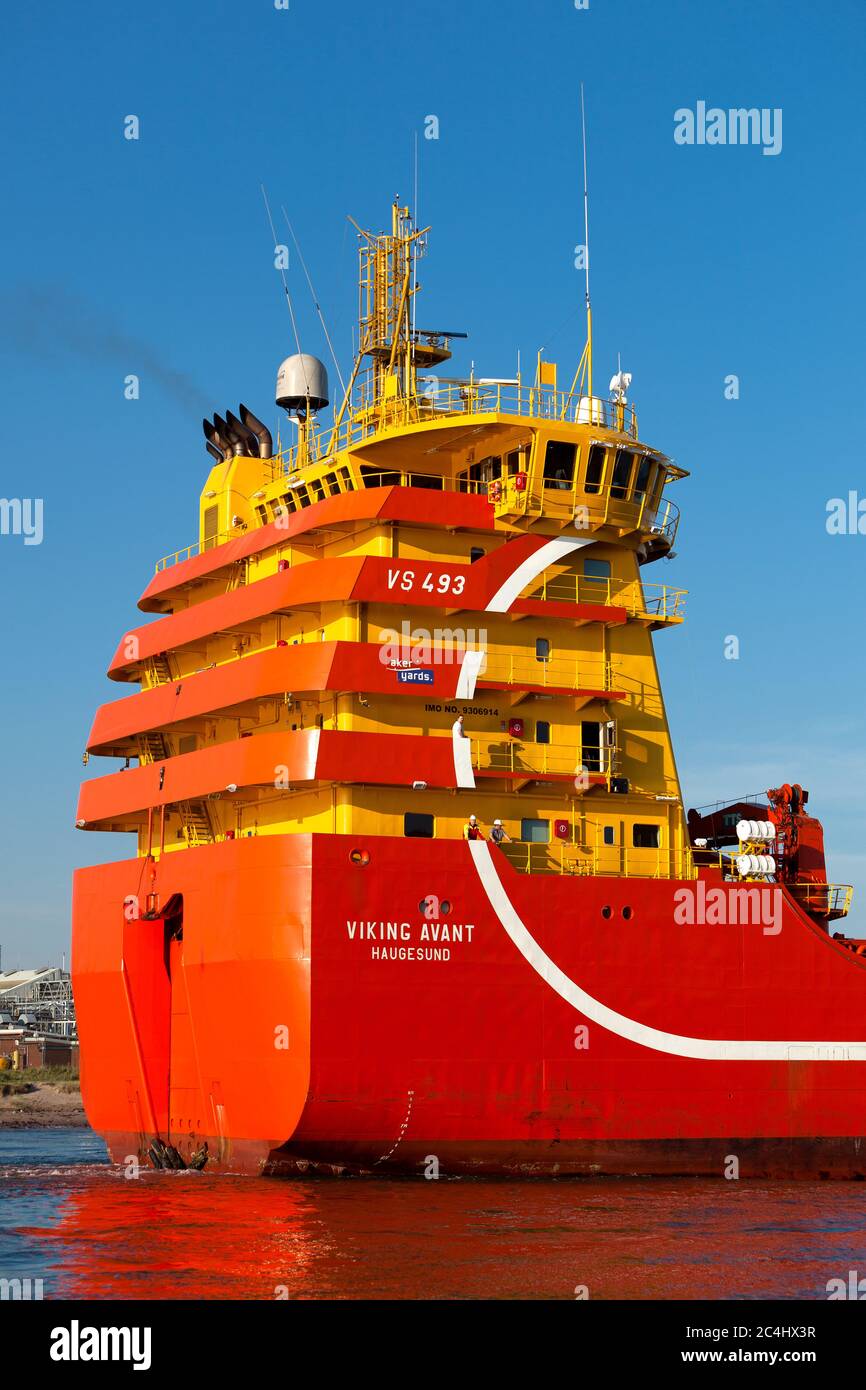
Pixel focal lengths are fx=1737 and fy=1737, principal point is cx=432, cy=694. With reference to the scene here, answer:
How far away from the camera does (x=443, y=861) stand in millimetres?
26094

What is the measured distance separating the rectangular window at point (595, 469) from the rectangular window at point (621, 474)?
0.78ft

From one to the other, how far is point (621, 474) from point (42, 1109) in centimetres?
4162

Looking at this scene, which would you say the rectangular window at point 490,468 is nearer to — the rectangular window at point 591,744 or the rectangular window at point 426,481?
the rectangular window at point 426,481

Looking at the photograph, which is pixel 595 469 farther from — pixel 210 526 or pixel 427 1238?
pixel 427 1238

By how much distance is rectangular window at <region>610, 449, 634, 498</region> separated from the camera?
30.5 m

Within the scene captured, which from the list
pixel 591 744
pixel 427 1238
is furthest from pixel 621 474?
pixel 427 1238

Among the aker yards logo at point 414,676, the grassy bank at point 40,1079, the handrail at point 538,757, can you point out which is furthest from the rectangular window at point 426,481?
the grassy bank at point 40,1079

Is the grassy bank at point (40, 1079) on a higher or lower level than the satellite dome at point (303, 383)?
lower

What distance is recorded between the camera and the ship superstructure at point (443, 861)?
2566 cm

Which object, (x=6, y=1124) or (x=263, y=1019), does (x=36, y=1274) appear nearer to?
(x=263, y=1019)

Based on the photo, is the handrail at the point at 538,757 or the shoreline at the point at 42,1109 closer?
the handrail at the point at 538,757

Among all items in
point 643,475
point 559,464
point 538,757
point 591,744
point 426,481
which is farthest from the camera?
point 643,475

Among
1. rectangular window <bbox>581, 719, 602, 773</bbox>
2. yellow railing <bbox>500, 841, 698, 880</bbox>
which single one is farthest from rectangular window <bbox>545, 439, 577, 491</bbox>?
yellow railing <bbox>500, 841, 698, 880</bbox>
